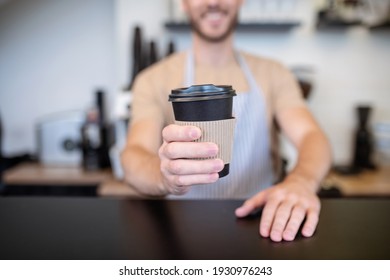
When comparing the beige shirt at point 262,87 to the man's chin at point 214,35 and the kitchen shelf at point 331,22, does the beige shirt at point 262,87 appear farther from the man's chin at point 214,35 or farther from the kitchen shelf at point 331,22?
the kitchen shelf at point 331,22

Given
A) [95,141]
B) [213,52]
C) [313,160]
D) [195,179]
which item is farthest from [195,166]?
[95,141]

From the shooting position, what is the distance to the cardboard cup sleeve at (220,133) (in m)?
0.24

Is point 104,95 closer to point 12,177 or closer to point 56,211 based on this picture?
point 12,177

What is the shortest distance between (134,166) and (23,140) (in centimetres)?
113

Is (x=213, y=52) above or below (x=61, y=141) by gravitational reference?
above

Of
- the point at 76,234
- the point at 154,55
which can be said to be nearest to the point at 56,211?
the point at 76,234

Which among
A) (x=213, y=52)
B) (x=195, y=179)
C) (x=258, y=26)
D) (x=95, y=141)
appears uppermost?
(x=258, y=26)

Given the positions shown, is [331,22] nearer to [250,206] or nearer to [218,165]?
[250,206]

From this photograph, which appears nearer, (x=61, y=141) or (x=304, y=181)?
(x=304, y=181)

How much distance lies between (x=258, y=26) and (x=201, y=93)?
119 centimetres

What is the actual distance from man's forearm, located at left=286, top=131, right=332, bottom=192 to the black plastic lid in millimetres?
312

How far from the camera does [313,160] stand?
0.62m

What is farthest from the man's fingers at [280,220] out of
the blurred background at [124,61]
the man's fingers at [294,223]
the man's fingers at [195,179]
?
the blurred background at [124,61]

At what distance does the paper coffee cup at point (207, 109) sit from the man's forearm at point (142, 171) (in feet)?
0.68
